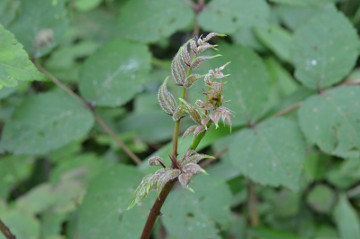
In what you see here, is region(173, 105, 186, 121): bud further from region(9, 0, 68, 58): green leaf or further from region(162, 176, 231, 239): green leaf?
region(9, 0, 68, 58): green leaf

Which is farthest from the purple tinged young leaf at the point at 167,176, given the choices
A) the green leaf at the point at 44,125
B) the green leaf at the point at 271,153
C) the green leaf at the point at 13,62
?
the green leaf at the point at 44,125

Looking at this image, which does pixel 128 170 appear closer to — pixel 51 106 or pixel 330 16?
pixel 51 106

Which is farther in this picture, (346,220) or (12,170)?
(12,170)

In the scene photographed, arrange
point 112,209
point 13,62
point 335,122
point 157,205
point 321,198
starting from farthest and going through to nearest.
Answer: point 321,198 → point 335,122 → point 112,209 → point 13,62 → point 157,205

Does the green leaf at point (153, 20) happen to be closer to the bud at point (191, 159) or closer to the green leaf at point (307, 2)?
the green leaf at point (307, 2)

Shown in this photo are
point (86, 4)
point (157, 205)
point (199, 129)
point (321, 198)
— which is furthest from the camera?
point (86, 4)

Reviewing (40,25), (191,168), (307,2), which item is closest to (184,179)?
(191,168)

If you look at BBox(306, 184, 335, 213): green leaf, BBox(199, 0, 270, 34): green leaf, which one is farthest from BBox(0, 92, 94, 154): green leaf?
BBox(306, 184, 335, 213): green leaf

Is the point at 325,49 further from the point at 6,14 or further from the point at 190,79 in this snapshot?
the point at 6,14
